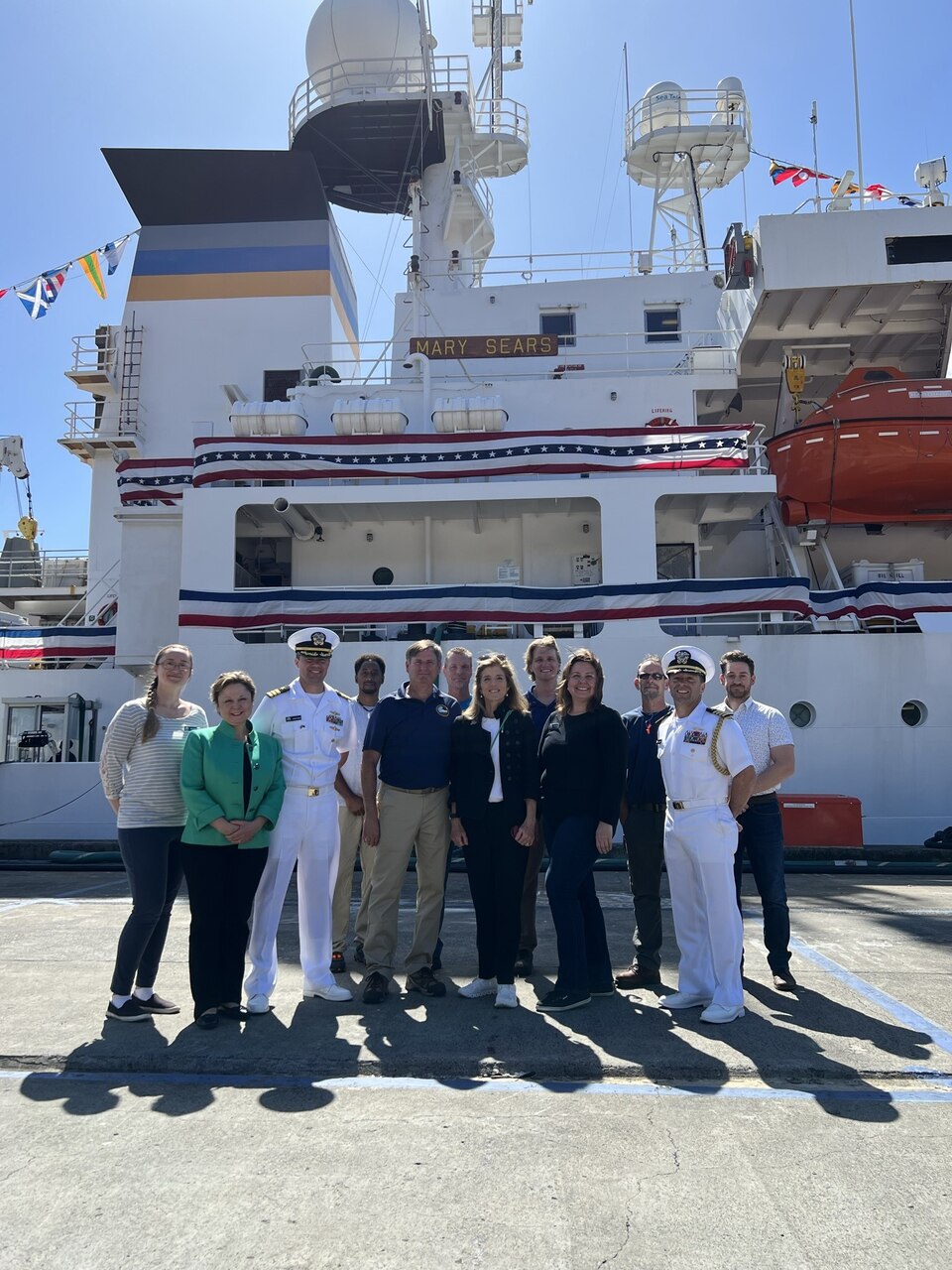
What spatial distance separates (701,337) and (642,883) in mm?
13032

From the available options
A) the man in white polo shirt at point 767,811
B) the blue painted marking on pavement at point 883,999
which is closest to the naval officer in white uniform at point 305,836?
the man in white polo shirt at point 767,811

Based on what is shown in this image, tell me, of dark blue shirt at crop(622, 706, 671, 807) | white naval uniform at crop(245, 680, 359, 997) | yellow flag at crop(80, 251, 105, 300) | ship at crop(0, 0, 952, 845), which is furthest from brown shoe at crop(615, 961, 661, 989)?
yellow flag at crop(80, 251, 105, 300)

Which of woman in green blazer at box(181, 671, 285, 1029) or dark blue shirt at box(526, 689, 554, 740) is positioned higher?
dark blue shirt at box(526, 689, 554, 740)

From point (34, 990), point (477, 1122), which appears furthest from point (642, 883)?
point (34, 990)

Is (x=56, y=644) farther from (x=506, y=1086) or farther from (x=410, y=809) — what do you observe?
(x=506, y=1086)

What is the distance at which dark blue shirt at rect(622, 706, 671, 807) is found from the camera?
4.85 meters

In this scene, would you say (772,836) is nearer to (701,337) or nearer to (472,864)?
(472,864)

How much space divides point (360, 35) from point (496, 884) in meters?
21.5

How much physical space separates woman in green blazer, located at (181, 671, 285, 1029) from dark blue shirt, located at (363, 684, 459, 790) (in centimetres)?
59

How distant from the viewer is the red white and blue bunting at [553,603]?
11.2 metres

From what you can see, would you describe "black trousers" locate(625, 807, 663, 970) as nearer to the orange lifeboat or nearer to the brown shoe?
the brown shoe

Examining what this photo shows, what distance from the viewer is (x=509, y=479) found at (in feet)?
40.1

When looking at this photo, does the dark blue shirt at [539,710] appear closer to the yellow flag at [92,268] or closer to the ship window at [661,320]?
the ship window at [661,320]

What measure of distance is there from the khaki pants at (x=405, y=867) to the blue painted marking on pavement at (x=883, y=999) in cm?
211
